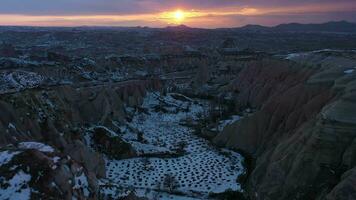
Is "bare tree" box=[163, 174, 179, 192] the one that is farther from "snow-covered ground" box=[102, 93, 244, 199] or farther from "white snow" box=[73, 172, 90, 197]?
"white snow" box=[73, 172, 90, 197]

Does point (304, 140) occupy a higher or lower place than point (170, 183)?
higher

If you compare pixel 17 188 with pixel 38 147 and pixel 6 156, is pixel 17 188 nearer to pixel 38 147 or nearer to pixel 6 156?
pixel 6 156

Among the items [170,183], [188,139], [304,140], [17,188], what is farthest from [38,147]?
[188,139]

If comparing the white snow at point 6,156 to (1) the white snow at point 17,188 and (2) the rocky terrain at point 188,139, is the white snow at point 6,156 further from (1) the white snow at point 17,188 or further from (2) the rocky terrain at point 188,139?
(1) the white snow at point 17,188

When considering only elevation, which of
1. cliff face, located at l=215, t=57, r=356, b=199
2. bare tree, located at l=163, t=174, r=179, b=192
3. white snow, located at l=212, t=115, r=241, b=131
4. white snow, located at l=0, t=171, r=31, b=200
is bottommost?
white snow, located at l=212, t=115, r=241, b=131

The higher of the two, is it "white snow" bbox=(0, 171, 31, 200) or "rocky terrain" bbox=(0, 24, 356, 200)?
"white snow" bbox=(0, 171, 31, 200)

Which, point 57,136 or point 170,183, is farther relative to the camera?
point 57,136

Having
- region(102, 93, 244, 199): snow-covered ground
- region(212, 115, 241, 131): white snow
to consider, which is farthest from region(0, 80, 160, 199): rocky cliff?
region(212, 115, 241, 131): white snow
